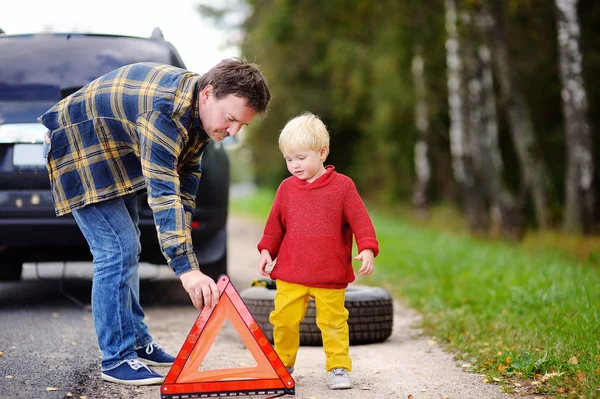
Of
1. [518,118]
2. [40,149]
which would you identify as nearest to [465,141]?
[518,118]

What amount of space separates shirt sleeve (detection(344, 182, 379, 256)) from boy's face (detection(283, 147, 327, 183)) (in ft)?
0.74

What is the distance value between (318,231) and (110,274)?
1.08 metres

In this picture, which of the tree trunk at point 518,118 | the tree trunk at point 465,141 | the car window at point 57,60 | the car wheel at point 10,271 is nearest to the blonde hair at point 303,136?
the car window at point 57,60

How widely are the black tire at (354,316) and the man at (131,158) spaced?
1.10 meters

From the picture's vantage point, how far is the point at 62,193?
4.04m

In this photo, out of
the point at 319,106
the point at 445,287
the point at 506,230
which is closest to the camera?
the point at 445,287

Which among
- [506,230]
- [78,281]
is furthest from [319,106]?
[78,281]

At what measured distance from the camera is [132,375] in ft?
13.3

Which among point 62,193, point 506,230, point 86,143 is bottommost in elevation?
point 506,230

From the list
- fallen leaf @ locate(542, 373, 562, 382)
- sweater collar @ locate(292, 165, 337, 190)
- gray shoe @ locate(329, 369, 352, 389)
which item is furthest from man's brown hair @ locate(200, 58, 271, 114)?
fallen leaf @ locate(542, 373, 562, 382)

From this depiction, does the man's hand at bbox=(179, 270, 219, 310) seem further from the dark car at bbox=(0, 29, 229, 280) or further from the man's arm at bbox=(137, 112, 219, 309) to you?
the dark car at bbox=(0, 29, 229, 280)

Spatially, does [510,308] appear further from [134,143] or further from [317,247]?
[134,143]

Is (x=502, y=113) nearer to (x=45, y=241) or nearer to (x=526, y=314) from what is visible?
(x=526, y=314)

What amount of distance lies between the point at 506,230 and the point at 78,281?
7316 mm
